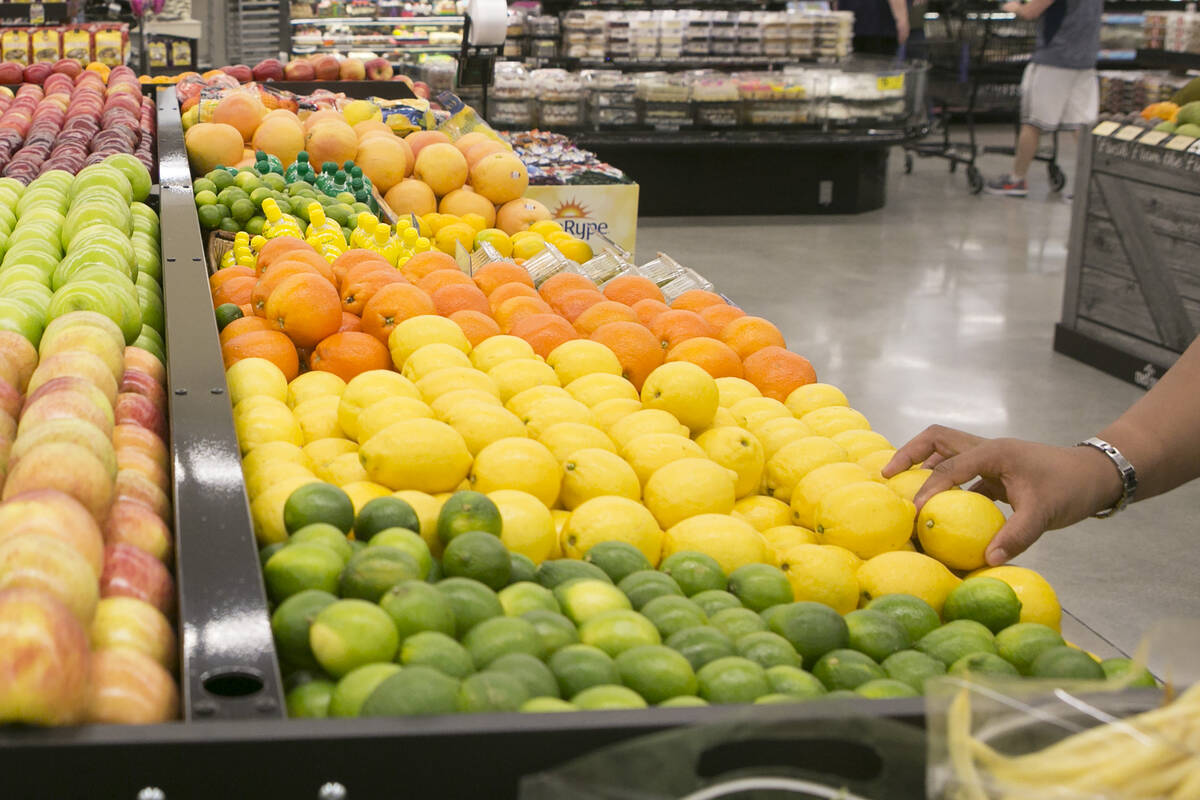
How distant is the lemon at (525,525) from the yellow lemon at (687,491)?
216 millimetres

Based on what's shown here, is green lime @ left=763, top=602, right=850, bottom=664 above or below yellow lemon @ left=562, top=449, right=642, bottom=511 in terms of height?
below

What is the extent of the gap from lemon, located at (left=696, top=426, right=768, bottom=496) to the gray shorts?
25.8ft

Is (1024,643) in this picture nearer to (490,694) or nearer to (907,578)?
(907,578)

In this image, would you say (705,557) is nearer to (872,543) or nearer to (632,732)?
(872,543)

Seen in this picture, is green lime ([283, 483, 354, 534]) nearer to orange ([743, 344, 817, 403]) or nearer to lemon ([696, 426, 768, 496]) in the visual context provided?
lemon ([696, 426, 768, 496])

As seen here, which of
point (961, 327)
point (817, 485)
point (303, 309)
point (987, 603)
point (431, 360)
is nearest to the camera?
point (987, 603)

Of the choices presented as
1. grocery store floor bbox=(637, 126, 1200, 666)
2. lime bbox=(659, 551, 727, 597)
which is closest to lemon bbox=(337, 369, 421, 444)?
lime bbox=(659, 551, 727, 597)

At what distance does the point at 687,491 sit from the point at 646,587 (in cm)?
36

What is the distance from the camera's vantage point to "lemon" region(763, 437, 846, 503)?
2090 millimetres

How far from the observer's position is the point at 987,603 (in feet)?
5.45

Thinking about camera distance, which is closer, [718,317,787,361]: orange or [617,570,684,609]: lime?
[617,570,684,609]: lime

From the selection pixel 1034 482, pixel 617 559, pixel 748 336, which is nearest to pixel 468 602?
pixel 617 559

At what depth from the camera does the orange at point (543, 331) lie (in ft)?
8.11

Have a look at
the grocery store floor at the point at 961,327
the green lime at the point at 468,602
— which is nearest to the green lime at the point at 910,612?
the green lime at the point at 468,602
